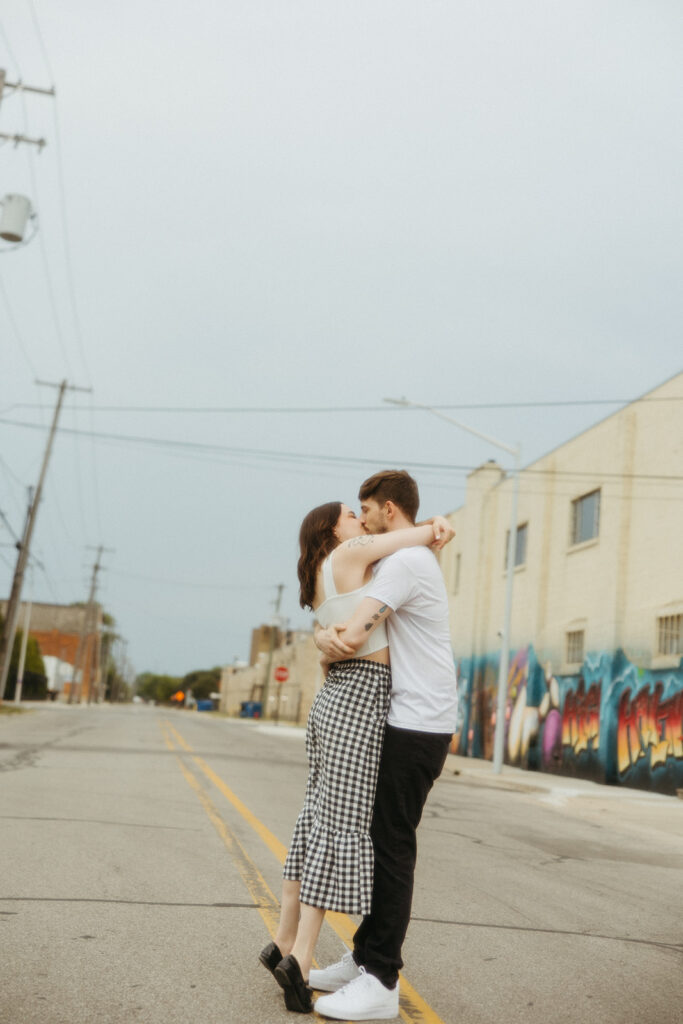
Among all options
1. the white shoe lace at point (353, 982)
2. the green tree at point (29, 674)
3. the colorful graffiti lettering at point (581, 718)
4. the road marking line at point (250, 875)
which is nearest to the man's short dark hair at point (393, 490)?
the white shoe lace at point (353, 982)

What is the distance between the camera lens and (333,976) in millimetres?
4273

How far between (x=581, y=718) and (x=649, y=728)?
130 inches

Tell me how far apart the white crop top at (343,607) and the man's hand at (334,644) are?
2.4 inches

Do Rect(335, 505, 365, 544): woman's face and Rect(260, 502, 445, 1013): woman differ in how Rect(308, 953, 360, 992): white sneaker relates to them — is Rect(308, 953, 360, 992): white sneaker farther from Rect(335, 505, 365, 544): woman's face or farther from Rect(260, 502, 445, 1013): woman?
Rect(335, 505, 365, 544): woman's face

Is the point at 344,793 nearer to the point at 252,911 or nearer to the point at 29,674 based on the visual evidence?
the point at 252,911

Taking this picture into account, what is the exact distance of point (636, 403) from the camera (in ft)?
72.7

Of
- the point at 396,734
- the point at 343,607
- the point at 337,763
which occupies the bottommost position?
the point at 337,763

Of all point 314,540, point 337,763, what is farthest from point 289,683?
point 337,763

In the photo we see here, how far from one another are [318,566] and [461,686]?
29.8 metres

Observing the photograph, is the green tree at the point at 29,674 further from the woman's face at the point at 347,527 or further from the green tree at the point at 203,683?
the green tree at the point at 203,683

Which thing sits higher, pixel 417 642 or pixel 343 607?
pixel 343 607

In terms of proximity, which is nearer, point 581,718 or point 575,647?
point 581,718

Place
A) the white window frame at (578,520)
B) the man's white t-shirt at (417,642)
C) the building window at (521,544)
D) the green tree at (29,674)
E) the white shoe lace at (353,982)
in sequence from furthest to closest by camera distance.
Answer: the green tree at (29,674) < the building window at (521,544) < the white window frame at (578,520) < the man's white t-shirt at (417,642) < the white shoe lace at (353,982)

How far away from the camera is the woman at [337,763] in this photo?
3.96 m
